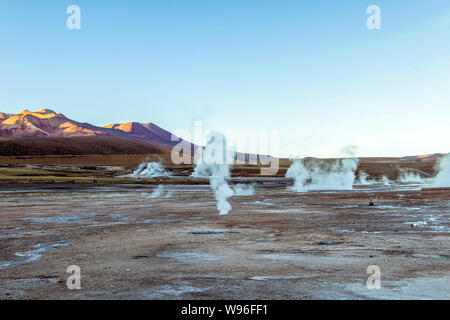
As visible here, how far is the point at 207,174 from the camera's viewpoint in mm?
104062

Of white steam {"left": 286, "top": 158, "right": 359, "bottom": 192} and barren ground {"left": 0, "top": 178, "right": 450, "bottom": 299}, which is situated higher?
white steam {"left": 286, "top": 158, "right": 359, "bottom": 192}

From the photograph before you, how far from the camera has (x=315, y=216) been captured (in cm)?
2831

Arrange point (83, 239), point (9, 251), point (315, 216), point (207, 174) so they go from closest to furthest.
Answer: point (9, 251)
point (83, 239)
point (315, 216)
point (207, 174)

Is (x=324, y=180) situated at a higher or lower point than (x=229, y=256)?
higher

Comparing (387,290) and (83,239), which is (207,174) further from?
(387,290)

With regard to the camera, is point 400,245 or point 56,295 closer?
point 56,295

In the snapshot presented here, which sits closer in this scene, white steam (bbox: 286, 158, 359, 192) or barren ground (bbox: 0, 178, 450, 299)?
barren ground (bbox: 0, 178, 450, 299)

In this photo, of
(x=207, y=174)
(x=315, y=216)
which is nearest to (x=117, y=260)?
(x=315, y=216)

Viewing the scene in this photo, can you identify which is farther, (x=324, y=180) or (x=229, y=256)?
(x=324, y=180)

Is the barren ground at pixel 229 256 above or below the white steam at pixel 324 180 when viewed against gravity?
below

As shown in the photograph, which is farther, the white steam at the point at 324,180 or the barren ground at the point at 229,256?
the white steam at the point at 324,180

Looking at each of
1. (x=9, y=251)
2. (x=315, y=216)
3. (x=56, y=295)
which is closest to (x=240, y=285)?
(x=56, y=295)
